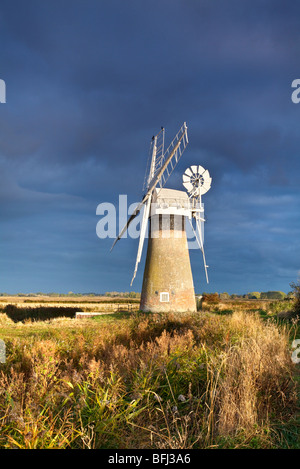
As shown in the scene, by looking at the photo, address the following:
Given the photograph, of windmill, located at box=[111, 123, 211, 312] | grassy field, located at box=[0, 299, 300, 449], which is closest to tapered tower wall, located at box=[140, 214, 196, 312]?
windmill, located at box=[111, 123, 211, 312]

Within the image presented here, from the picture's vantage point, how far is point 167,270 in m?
26.5

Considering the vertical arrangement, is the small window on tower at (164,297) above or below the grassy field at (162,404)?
above

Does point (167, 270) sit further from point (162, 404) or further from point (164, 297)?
point (162, 404)

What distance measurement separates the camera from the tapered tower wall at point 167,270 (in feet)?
86.5

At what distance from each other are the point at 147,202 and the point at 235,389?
22.8 meters

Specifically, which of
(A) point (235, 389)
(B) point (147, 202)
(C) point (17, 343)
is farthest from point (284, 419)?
(B) point (147, 202)

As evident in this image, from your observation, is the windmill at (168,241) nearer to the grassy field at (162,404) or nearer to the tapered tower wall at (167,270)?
the tapered tower wall at (167,270)

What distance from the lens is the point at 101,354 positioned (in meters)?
9.18

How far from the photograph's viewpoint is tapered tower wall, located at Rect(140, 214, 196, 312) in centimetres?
2638

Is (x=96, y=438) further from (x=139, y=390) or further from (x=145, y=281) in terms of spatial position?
(x=145, y=281)

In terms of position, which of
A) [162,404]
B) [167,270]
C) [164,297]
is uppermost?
[167,270]

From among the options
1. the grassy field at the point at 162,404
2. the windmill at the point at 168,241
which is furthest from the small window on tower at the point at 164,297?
the grassy field at the point at 162,404

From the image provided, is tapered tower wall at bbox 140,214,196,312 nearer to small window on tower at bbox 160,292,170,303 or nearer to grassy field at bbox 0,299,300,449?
small window on tower at bbox 160,292,170,303

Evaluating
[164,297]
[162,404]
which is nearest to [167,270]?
[164,297]
